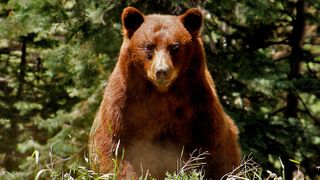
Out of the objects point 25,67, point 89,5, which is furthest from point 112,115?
point 25,67

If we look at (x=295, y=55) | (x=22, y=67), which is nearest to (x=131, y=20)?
(x=22, y=67)

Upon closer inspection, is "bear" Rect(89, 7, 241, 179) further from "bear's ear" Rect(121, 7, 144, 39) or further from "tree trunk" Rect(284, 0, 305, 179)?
"tree trunk" Rect(284, 0, 305, 179)

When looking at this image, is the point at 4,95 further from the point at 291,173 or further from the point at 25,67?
the point at 291,173

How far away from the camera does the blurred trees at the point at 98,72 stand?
8.55 metres

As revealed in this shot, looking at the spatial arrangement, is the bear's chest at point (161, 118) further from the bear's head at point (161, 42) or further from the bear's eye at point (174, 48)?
the bear's eye at point (174, 48)

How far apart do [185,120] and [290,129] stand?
5293 mm

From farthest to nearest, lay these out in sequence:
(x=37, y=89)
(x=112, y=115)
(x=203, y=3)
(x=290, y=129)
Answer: (x=37, y=89) < (x=290, y=129) < (x=203, y=3) < (x=112, y=115)

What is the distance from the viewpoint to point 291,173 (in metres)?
10.9

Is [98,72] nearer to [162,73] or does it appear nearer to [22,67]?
[22,67]

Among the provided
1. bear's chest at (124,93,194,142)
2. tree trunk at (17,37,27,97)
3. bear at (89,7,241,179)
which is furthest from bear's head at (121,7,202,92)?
tree trunk at (17,37,27,97)

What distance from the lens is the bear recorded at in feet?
18.3

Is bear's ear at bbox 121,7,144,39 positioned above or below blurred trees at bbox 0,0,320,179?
above

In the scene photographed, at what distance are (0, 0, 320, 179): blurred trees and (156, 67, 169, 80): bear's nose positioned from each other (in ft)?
8.49

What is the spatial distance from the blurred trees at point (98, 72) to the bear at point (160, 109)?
200 cm
